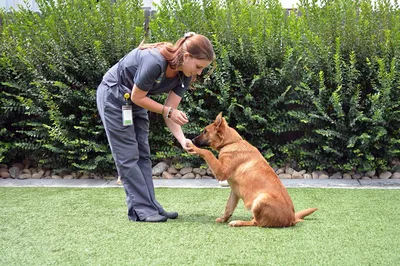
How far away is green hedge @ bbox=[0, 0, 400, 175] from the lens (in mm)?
7188

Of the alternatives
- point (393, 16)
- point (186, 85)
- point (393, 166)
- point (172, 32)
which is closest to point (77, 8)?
point (172, 32)

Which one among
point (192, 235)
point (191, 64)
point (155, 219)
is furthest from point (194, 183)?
point (191, 64)

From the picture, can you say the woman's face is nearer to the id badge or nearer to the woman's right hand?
the woman's right hand

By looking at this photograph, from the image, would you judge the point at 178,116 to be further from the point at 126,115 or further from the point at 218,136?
the point at 218,136

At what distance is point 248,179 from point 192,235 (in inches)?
29.7

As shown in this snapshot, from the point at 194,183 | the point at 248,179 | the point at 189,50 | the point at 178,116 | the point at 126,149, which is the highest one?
the point at 189,50

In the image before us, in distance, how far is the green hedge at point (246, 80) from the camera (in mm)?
7188

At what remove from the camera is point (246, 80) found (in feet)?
25.0

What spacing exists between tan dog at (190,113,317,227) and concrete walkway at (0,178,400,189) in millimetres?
Result: 2076

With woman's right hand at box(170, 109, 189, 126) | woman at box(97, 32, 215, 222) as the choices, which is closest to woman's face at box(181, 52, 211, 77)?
woman at box(97, 32, 215, 222)

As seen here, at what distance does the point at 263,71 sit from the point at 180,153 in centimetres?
163

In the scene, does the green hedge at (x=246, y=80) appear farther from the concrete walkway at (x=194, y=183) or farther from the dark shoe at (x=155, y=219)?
the dark shoe at (x=155, y=219)

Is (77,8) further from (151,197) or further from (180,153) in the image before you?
(151,197)

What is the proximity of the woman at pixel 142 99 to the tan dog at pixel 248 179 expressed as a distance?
326mm
